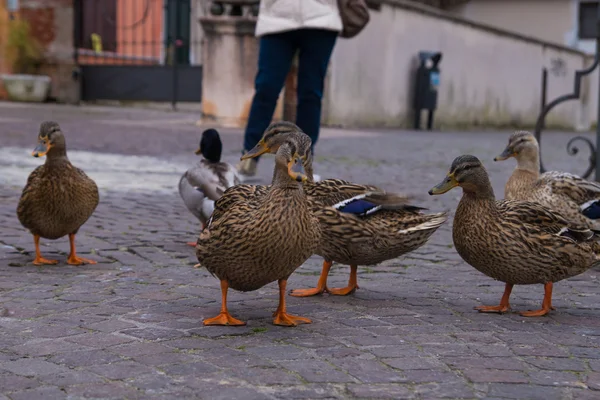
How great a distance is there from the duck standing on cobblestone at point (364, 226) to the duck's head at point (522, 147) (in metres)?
1.83

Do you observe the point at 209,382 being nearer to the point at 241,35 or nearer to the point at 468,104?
the point at 241,35

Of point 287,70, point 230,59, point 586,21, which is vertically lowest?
point 287,70

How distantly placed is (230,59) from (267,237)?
467 inches

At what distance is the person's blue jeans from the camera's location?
8.88m

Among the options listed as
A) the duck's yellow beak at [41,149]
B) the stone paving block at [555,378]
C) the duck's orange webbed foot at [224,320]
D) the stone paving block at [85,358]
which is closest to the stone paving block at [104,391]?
the stone paving block at [85,358]

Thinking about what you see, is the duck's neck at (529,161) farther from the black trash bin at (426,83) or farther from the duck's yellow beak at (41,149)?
the black trash bin at (426,83)

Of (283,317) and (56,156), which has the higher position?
→ (56,156)

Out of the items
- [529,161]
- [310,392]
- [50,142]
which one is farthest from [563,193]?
[310,392]

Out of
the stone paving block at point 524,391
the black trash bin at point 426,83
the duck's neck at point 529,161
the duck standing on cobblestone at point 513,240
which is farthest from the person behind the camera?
the black trash bin at point 426,83

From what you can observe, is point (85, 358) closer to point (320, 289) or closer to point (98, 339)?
point (98, 339)

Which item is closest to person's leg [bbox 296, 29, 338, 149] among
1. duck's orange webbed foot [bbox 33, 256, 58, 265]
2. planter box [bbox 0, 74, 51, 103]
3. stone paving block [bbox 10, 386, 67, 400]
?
duck's orange webbed foot [bbox 33, 256, 58, 265]

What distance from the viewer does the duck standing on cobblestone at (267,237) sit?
412 centimetres

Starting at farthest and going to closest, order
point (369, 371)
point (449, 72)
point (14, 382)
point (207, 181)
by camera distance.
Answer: point (449, 72) < point (207, 181) < point (369, 371) < point (14, 382)

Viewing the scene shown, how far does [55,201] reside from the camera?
5.64m
